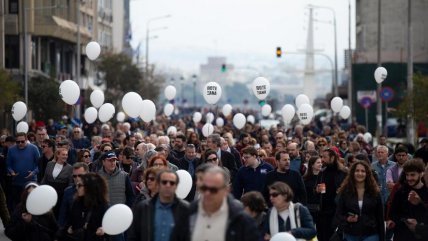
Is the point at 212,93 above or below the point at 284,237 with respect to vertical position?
above

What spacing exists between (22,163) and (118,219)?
28.1 ft

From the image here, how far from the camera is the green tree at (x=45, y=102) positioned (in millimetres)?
48406

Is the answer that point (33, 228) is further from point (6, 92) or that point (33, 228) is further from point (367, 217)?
point (6, 92)

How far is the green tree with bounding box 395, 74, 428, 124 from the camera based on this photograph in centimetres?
3862

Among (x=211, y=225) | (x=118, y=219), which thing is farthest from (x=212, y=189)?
(x=118, y=219)

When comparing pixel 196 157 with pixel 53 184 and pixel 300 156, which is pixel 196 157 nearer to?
pixel 300 156

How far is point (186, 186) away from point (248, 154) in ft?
9.05

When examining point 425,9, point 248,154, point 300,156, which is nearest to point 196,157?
point 300,156

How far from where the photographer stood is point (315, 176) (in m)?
16.3

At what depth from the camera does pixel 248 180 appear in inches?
628

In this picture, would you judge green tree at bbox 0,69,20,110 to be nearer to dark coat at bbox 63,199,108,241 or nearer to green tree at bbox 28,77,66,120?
green tree at bbox 28,77,66,120

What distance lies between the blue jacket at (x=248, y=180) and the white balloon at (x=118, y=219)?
5103 millimetres

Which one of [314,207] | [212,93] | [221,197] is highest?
[212,93]

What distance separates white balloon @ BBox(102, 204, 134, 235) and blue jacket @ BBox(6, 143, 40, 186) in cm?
822
